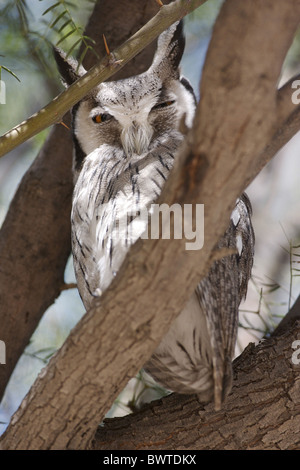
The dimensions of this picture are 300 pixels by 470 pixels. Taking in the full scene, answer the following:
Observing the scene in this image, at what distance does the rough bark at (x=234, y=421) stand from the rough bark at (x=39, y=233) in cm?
80

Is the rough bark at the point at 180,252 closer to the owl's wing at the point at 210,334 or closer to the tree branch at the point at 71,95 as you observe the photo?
the owl's wing at the point at 210,334

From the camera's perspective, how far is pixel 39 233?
2.42 m

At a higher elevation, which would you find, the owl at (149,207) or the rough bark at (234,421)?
the owl at (149,207)

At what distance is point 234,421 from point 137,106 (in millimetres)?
951

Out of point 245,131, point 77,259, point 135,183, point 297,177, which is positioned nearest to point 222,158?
point 245,131

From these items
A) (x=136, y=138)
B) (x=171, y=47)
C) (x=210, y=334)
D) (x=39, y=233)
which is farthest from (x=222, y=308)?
(x=39, y=233)

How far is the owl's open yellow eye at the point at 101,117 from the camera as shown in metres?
1.86

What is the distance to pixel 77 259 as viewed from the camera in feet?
5.88

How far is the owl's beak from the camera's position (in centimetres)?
176

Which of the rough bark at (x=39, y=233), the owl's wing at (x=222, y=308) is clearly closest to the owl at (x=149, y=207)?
the owl's wing at (x=222, y=308)

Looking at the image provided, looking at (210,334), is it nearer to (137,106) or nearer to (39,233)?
(137,106)

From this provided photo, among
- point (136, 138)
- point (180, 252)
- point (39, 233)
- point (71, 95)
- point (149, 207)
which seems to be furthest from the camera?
point (39, 233)
